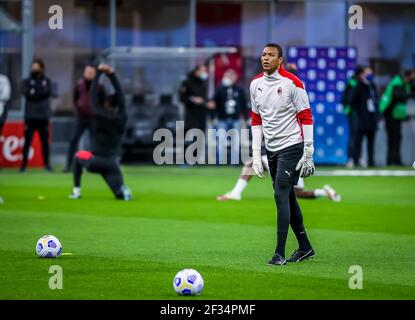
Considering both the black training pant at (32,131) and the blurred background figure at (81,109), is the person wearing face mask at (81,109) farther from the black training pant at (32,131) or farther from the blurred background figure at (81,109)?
the black training pant at (32,131)

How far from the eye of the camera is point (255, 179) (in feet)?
87.6

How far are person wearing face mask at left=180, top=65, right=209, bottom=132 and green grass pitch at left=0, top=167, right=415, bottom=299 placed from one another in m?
5.52

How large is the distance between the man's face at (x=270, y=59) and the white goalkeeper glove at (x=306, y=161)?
88 cm

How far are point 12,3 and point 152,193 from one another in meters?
13.1

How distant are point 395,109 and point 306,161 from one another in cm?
1989

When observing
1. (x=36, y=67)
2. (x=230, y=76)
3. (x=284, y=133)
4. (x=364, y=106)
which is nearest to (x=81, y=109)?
(x=36, y=67)

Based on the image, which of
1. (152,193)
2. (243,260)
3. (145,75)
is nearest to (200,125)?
(145,75)

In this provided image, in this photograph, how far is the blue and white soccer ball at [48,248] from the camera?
495 inches

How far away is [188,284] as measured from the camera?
10.1 metres

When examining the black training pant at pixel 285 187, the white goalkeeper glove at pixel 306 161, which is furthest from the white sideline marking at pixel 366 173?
the white goalkeeper glove at pixel 306 161

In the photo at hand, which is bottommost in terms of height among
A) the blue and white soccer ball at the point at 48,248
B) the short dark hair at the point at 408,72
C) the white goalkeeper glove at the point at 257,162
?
the blue and white soccer ball at the point at 48,248

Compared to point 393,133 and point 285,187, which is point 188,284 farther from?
point 393,133

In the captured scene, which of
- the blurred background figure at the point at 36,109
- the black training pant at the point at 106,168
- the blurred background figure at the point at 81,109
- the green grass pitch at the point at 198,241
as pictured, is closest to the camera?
the green grass pitch at the point at 198,241

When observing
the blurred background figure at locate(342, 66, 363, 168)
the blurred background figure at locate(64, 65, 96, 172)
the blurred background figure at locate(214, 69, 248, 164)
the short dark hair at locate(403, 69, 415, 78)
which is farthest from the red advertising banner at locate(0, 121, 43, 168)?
the short dark hair at locate(403, 69, 415, 78)
